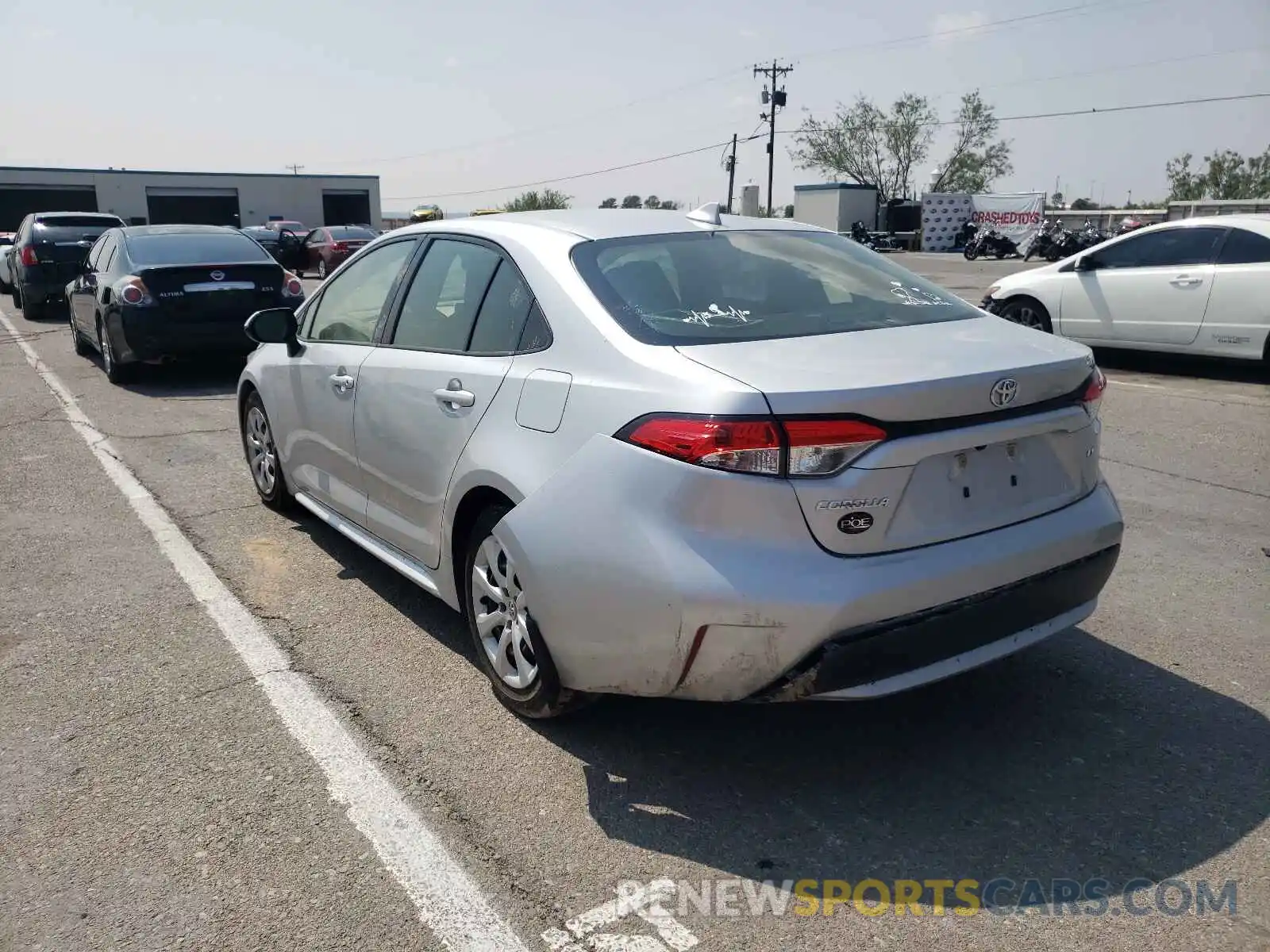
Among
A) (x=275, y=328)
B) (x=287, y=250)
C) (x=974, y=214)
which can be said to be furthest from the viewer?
(x=974, y=214)

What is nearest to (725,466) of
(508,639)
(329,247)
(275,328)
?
(508,639)

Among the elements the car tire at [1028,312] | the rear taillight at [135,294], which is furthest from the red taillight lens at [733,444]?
the car tire at [1028,312]

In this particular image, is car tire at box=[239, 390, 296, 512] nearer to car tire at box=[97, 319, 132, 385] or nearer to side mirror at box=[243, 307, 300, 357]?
side mirror at box=[243, 307, 300, 357]

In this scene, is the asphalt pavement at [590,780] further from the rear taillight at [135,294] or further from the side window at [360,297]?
the rear taillight at [135,294]

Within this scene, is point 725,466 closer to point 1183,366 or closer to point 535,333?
point 535,333

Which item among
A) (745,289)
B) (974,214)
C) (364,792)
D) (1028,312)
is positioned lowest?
(364,792)

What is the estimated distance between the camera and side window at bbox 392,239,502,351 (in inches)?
149

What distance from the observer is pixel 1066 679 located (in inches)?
146

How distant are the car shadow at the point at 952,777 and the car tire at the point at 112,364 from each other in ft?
28.0

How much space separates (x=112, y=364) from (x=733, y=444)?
9435 millimetres

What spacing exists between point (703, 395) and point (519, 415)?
30.1 inches

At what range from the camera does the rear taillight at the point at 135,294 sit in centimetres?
977

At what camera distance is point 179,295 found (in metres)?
9.85

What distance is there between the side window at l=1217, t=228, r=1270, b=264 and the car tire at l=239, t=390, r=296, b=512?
8.37 metres
